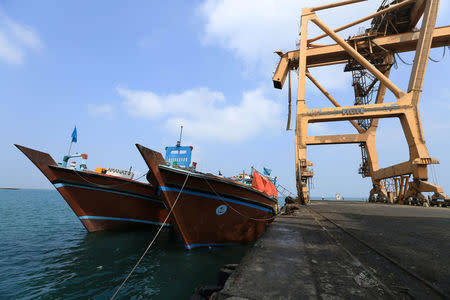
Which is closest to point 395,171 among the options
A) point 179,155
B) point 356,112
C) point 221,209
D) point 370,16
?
point 356,112

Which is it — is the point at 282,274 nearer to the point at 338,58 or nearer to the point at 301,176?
the point at 301,176

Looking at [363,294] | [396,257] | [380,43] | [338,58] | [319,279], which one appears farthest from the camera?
[338,58]

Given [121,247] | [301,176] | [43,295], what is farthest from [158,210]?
[301,176]

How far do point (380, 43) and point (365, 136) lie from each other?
8.28 metres

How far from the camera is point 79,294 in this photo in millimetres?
3680

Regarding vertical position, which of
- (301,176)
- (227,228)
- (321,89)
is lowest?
(227,228)

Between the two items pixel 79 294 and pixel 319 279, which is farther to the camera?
pixel 79 294

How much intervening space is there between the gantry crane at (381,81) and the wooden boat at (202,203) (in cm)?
690

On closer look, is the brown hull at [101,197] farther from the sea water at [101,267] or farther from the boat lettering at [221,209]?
the boat lettering at [221,209]

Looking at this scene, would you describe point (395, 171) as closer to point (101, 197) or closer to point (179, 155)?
point (179, 155)

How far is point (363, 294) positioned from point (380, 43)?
19437mm

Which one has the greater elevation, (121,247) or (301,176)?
(301,176)

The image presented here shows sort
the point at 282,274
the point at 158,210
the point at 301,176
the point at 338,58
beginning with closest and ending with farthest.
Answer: the point at 282,274
the point at 158,210
the point at 301,176
the point at 338,58

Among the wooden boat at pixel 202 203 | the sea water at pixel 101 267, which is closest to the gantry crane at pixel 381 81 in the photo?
the wooden boat at pixel 202 203
